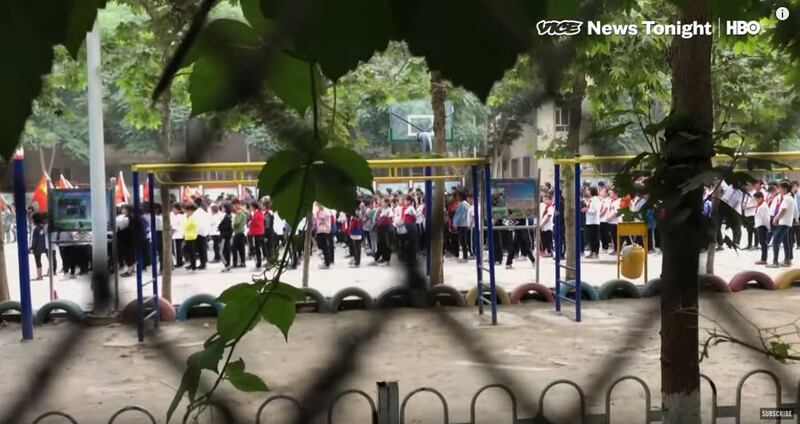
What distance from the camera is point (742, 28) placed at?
16.8 inches

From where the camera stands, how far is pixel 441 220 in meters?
0.50

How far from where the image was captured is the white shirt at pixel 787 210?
11.0ft

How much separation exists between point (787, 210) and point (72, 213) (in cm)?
352

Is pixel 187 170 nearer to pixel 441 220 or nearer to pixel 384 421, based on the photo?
pixel 441 220

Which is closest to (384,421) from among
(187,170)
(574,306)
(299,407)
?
(299,407)

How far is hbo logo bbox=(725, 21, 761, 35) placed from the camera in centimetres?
41

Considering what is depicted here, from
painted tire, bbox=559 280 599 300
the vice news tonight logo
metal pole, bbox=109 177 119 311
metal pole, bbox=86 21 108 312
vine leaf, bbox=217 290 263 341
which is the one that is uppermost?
the vice news tonight logo

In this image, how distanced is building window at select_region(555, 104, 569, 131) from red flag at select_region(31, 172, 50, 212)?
0.20 metres

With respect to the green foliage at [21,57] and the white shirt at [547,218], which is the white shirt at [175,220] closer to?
the green foliage at [21,57]

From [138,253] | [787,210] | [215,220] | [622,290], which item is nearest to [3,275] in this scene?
[215,220]

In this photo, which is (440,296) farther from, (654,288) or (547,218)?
(547,218)

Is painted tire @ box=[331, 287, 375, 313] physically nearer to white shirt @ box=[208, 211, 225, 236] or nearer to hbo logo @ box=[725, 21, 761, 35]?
hbo logo @ box=[725, 21, 761, 35]

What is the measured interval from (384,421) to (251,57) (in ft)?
2.84

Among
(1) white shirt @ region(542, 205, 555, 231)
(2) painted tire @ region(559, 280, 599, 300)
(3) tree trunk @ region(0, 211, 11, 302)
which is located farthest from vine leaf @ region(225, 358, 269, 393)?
(1) white shirt @ region(542, 205, 555, 231)
